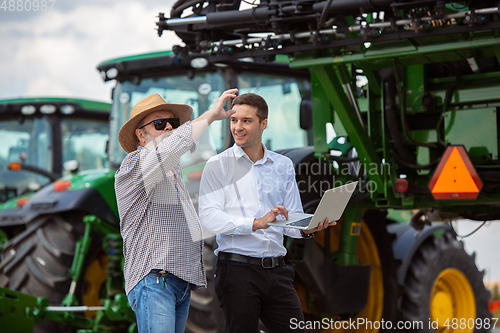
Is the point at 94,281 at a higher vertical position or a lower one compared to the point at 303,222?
lower

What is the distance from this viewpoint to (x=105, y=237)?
598 centimetres

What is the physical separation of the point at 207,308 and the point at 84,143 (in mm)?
5213

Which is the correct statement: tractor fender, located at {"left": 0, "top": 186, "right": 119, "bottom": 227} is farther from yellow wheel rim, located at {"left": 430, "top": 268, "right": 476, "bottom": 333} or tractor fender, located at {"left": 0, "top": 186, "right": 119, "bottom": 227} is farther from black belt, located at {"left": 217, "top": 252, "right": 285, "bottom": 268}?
black belt, located at {"left": 217, "top": 252, "right": 285, "bottom": 268}

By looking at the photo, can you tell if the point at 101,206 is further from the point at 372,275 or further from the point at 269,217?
the point at 269,217

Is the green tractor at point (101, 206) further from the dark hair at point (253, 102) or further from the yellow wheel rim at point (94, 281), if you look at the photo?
the dark hair at point (253, 102)

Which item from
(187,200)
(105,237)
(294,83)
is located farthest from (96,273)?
(187,200)

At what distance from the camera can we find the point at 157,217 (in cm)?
307

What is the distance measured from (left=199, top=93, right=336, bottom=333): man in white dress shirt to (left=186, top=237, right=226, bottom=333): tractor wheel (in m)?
1.02

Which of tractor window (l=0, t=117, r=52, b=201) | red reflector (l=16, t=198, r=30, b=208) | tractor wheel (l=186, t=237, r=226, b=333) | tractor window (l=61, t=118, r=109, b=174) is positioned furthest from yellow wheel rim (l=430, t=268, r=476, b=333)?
tractor window (l=0, t=117, r=52, b=201)

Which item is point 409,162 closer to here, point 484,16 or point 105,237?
point 484,16

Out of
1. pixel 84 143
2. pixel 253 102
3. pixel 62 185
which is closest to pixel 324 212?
pixel 253 102

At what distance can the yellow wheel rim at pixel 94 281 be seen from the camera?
20.7 feet

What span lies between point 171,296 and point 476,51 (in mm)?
2257

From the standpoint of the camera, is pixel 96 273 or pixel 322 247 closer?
pixel 322 247
